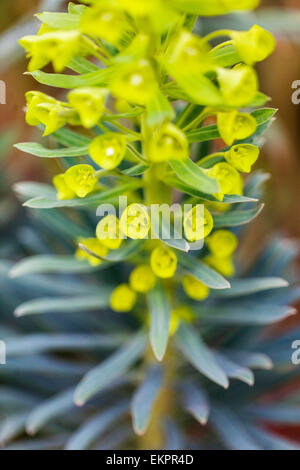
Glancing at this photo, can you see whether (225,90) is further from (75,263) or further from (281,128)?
(281,128)

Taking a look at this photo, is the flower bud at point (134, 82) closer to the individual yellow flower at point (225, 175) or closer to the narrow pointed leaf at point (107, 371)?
the individual yellow flower at point (225, 175)

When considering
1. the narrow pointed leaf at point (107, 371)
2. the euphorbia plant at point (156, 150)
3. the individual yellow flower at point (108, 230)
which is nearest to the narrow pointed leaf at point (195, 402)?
the euphorbia plant at point (156, 150)

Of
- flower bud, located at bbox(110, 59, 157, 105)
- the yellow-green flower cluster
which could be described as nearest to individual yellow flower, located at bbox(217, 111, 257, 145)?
the yellow-green flower cluster

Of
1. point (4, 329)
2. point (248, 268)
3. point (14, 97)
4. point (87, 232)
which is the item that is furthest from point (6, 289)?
point (14, 97)

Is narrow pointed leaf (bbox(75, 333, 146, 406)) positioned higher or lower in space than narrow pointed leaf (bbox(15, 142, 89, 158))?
lower

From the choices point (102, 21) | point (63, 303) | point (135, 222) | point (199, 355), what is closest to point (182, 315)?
point (199, 355)

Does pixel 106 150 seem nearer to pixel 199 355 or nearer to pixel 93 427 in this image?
pixel 199 355

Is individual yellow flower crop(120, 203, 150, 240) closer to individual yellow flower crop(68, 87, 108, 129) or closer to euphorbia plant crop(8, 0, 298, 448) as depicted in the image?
euphorbia plant crop(8, 0, 298, 448)
